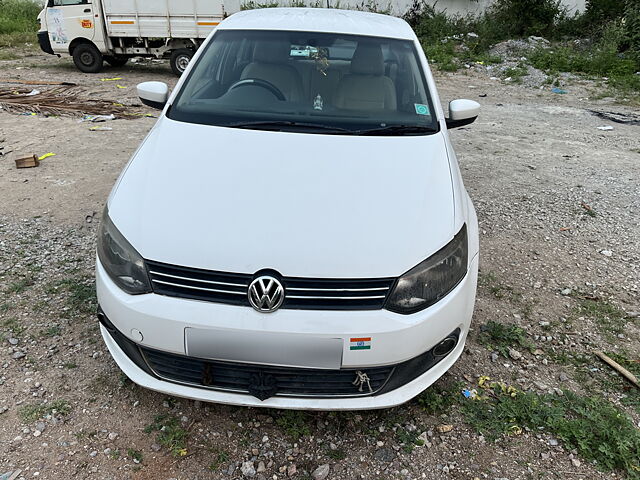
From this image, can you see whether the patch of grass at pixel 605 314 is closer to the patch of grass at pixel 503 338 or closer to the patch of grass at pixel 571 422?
the patch of grass at pixel 503 338

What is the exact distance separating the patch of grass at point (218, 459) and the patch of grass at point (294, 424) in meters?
0.25

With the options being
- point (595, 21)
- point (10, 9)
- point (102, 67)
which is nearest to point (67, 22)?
point (102, 67)

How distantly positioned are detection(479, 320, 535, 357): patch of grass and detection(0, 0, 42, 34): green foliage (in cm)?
1658

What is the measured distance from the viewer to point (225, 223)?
1.92 metres

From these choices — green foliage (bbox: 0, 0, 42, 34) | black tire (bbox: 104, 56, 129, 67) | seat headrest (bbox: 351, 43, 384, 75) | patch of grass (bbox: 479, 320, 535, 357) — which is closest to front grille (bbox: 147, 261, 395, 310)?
patch of grass (bbox: 479, 320, 535, 357)

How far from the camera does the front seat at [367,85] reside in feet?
9.12

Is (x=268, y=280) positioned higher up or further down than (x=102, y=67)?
higher up

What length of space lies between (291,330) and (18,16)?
18284mm

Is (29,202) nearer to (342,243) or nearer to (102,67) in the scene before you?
(342,243)

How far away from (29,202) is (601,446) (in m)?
4.32

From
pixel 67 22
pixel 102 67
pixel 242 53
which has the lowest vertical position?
pixel 102 67

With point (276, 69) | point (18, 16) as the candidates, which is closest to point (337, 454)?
point (276, 69)

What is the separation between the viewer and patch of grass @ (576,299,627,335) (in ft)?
9.41

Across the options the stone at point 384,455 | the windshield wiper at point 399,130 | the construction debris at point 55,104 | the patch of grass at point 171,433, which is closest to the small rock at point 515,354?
the stone at point 384,455
